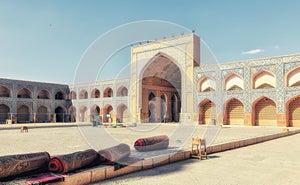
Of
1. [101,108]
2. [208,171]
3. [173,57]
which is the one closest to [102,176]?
[208,171]

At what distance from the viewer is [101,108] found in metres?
32.6

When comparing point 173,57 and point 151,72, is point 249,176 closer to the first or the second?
point 173,57

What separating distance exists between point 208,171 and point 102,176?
205 centimetres

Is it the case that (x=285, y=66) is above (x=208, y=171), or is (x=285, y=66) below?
above

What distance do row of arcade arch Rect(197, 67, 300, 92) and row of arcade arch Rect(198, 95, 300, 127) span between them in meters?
1.04

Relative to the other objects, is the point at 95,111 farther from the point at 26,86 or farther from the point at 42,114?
the point at 26,86

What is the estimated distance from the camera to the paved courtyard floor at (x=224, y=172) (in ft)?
14.5

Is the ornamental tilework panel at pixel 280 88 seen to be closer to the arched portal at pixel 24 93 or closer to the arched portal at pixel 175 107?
the arched portal at pixel 175 107

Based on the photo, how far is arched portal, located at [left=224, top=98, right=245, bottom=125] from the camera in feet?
73.3

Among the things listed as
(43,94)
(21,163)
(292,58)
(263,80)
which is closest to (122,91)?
(43,94)

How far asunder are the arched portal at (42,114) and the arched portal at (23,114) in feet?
3.78

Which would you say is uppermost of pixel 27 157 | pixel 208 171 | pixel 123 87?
pixel 123 87

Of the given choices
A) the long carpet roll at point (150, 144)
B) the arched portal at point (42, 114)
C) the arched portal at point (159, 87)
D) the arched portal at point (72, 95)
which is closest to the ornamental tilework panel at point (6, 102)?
the arched portal at point (42, 114)

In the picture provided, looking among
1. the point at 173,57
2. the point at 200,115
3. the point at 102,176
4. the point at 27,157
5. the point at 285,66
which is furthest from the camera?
the point at 173,57
